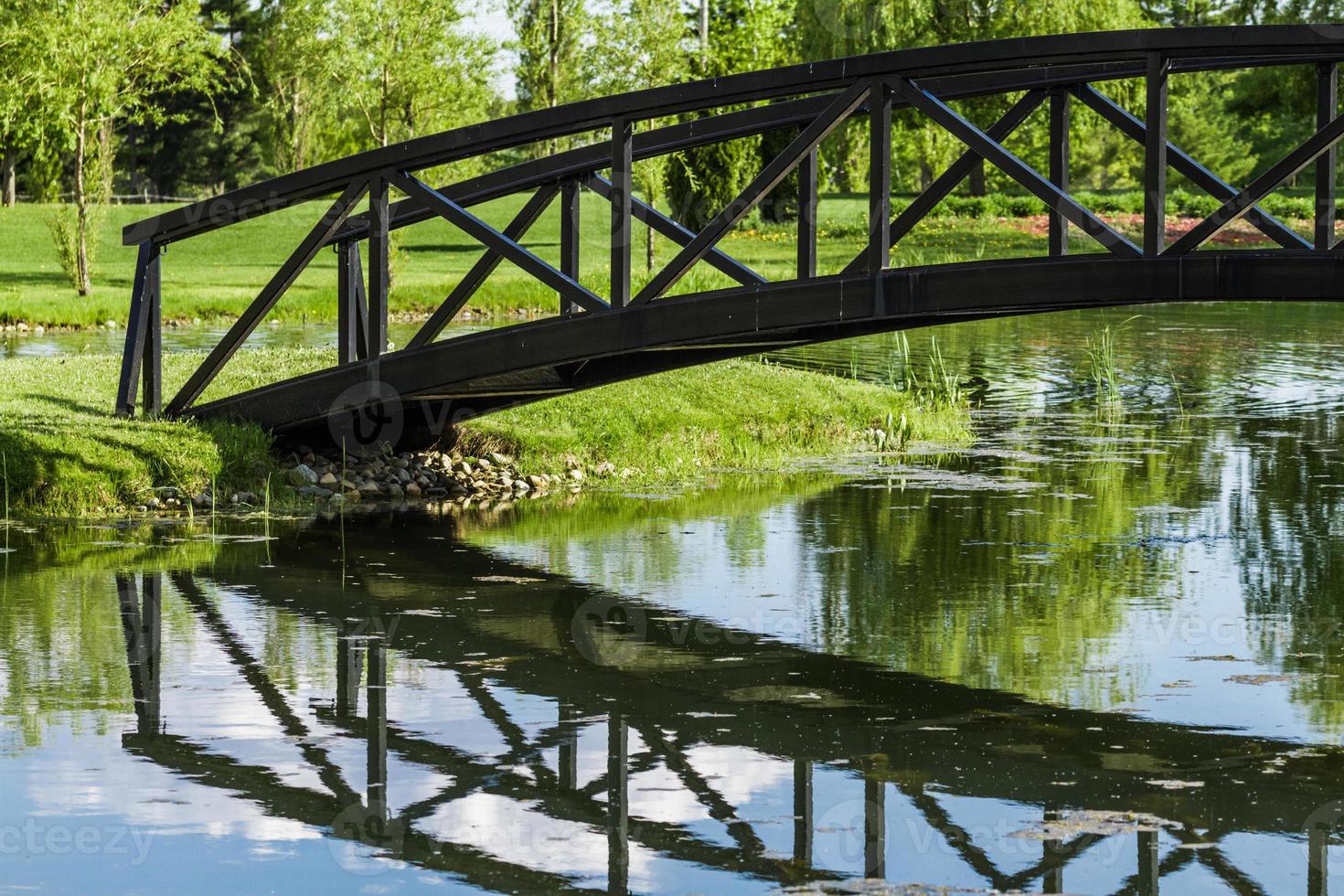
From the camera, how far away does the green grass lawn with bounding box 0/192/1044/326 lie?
105 ft

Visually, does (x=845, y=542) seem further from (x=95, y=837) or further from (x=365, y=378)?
(x=95, y=837)

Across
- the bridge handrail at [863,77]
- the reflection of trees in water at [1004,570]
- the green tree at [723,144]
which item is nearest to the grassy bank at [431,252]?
the green tree at [723,144]

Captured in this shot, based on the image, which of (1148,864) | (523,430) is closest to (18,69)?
(523,430)

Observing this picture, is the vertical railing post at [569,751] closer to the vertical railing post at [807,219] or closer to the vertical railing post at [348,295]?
the vertical railing post at [807,219]

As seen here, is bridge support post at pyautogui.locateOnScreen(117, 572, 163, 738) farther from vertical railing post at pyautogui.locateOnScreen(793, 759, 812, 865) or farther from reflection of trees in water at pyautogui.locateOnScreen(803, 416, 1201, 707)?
reflection of trees in water at pyautogui.locateOnScreen(803, 416, 1201, 707)

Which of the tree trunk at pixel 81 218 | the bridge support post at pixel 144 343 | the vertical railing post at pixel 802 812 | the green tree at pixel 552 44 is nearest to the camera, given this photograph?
the vertical railing post at pixel 802 812

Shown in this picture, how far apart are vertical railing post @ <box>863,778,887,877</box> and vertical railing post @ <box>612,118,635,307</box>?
5.45 meters

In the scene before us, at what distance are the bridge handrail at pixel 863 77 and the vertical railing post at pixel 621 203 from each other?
136 mm

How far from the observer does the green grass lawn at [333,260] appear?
32156 millimetres

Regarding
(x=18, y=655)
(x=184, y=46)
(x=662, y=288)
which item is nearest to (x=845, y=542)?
(x=662, y=288)

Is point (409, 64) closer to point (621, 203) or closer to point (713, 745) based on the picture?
point (621, 203)

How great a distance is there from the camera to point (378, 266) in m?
12.5

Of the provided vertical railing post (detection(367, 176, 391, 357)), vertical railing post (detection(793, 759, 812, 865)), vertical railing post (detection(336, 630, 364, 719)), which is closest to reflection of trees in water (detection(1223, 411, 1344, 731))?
vertical railing post (detection(793, 759, 812, 865))

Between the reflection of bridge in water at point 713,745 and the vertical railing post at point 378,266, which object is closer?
the reflection of bridge in water at point 713,745
